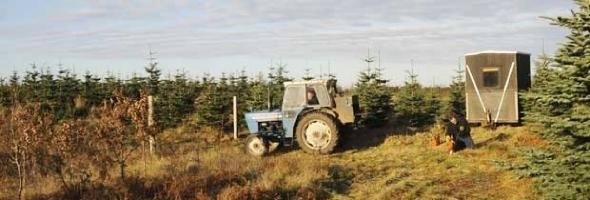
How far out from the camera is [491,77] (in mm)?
20484

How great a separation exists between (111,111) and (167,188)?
5.63ft

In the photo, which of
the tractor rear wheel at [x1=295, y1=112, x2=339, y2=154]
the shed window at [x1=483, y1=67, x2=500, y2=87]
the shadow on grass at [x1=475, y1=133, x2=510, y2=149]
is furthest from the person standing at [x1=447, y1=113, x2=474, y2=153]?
the shed window at [x1=483, y1=67, x2=500, y2=87]

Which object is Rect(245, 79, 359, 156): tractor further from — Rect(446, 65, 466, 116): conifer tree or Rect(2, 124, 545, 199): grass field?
Rect(446, 65, 466, 116): conifer tree

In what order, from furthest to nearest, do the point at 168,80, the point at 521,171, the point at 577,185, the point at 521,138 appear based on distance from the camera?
1. the point at 168,80
2. the point at 521,138
3. the point at 521,171
4. the point at 577,185

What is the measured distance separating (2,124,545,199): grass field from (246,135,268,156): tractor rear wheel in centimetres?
30

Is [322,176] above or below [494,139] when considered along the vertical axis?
below

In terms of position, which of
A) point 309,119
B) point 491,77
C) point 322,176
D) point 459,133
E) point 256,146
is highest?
point 491,77

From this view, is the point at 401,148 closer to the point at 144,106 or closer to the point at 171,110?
the point at 144,106

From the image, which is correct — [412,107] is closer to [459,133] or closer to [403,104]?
[403,104]

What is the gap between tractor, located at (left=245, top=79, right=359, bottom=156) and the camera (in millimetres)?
17391

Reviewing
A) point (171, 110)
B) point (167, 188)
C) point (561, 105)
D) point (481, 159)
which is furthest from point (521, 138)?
point (171, 110)

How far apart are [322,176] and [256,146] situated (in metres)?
4.17

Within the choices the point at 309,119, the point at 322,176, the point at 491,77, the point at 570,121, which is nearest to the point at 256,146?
the point at 309,119

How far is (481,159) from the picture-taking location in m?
15.3
